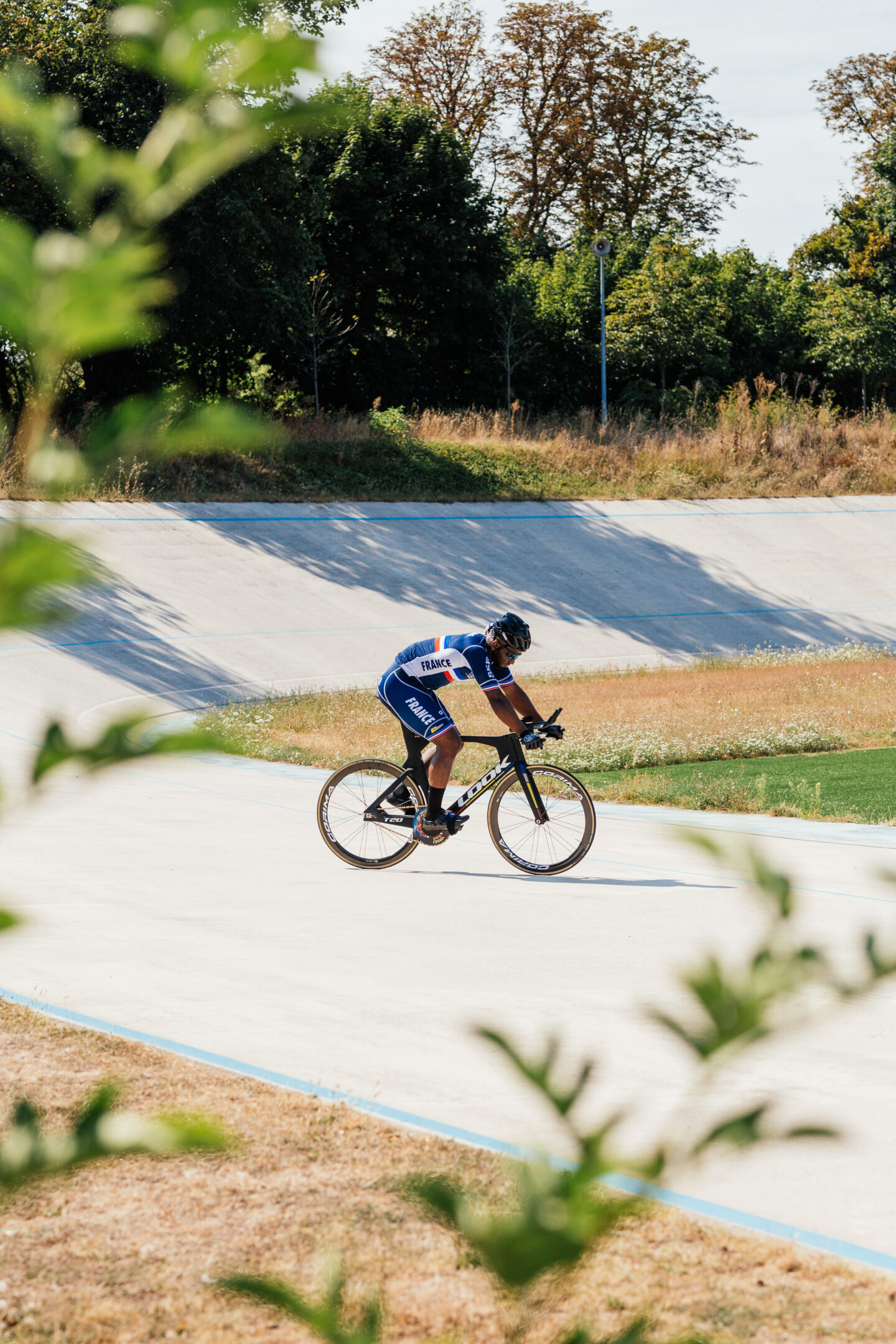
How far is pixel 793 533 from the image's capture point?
30.7 meters

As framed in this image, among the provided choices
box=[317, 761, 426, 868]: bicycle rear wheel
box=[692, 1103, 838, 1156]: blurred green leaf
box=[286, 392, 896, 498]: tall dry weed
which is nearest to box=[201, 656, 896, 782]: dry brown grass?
box=[317, 761, 426, 868]: bicycle rear wheel

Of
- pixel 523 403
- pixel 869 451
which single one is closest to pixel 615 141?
pixel 523 403

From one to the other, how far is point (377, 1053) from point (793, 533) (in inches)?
1072

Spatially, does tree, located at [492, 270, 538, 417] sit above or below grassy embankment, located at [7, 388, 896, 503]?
above

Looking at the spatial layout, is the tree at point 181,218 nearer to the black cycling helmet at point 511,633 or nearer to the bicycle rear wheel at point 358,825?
the bicycle rear wheel at point 358,825

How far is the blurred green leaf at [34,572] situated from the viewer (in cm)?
91

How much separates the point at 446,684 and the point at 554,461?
24320 mm

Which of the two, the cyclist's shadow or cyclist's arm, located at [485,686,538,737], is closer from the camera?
cyclist's arm, located at [485,686,538,737]

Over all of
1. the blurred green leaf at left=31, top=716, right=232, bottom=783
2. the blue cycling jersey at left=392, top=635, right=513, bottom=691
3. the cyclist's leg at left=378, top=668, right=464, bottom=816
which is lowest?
the cyclist's leg at left=378, top=668, right=464, bottom=816

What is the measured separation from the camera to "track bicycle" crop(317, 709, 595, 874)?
8.73m

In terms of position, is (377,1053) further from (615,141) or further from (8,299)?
(615,141)

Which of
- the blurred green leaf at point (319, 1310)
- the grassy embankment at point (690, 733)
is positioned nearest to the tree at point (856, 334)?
the grassy embankment at point (690, 733)

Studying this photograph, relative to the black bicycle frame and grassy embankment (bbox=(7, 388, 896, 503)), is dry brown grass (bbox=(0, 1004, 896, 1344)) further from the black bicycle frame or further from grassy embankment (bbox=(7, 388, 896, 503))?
grassy embankment (bbox=(7, 388, 896, 503))

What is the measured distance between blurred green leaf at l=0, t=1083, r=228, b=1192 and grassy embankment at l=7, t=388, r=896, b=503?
24.9m
